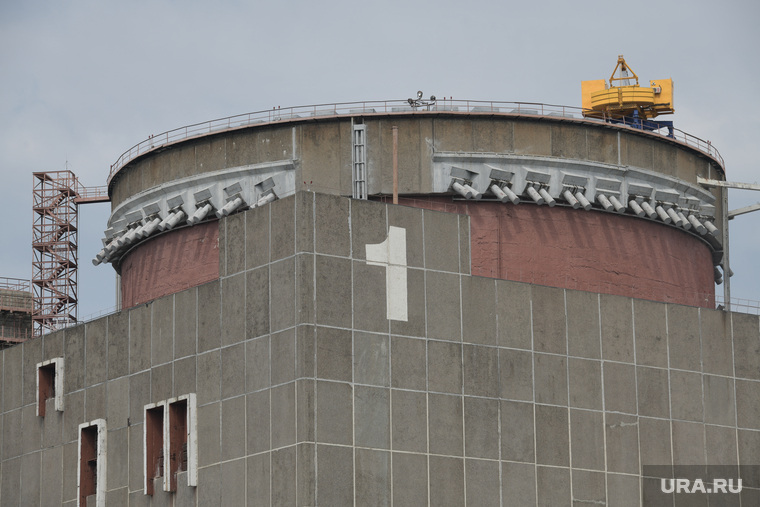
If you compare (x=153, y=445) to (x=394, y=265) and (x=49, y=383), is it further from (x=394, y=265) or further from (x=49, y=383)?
(x=394, y=265)

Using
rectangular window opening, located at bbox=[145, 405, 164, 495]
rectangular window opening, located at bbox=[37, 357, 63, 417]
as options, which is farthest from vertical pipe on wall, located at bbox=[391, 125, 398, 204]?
rectangular window opening, located at bbox=[37, 357, 63, 417]

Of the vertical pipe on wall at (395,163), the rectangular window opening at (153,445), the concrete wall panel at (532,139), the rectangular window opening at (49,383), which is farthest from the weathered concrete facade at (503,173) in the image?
the rectangular window opening at (153,445)

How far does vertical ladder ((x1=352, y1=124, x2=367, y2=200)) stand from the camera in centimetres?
5584

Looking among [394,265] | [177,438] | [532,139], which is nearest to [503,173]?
[532,139]

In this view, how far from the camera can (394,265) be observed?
162 ft

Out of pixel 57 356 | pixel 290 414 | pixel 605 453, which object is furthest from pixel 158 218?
pixel 605 453

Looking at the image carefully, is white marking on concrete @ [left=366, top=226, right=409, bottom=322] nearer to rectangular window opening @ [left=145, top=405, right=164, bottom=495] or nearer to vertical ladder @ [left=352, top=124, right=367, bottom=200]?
vertical ladder @ [left=352, top=124, right=367, bottom=200]

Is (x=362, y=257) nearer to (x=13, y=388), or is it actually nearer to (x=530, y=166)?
(x=530, y=166)

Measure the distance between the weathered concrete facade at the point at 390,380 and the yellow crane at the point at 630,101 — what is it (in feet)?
39.3

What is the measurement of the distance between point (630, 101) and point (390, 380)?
2208cm

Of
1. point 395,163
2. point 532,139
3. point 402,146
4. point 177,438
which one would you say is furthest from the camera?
point 532,139

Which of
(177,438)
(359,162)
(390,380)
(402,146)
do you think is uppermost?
(402,146)

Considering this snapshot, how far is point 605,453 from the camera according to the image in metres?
52.7

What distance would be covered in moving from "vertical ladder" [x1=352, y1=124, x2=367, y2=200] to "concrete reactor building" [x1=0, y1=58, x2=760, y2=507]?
9 centimetres
